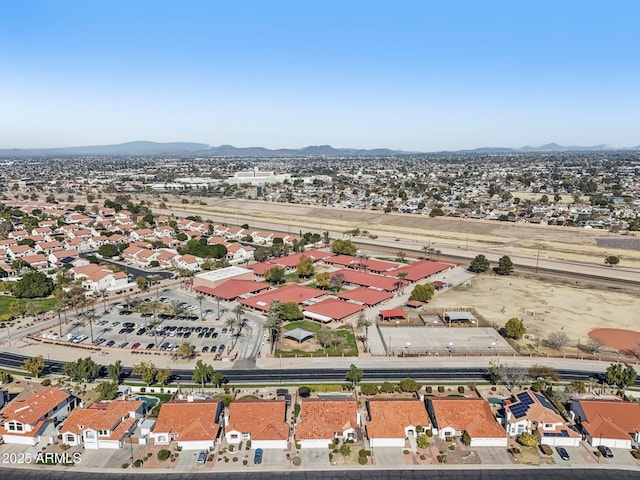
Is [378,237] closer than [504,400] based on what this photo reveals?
No

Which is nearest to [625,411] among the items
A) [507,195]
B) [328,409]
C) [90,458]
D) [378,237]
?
[328,409]

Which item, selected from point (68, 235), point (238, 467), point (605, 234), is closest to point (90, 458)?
point (238, 467)

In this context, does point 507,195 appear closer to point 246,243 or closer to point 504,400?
point 246,243

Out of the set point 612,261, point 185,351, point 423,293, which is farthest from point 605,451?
point 612,261

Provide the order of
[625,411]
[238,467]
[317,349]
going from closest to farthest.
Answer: [238,467]
[625,411]
[317,349]

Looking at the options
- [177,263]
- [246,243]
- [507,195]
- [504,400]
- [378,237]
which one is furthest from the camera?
[507,195]
